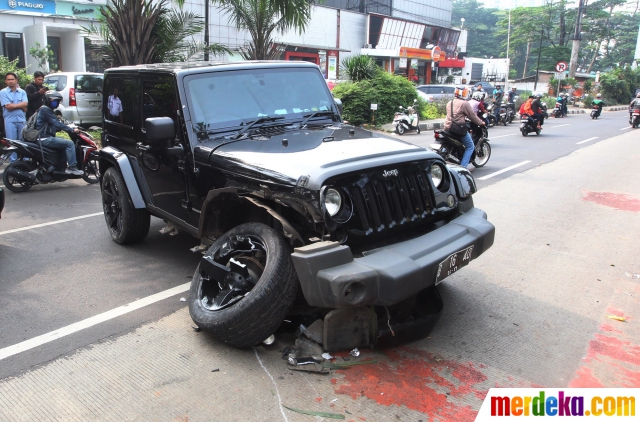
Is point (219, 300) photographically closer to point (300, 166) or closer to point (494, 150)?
point (300, 166)

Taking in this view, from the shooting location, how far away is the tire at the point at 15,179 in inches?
352

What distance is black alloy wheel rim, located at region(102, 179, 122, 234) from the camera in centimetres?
598

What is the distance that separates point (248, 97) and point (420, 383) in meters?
2.84

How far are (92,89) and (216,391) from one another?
45.1 feet

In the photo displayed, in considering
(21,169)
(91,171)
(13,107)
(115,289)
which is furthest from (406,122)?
(115,289)

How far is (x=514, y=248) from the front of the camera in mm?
6238

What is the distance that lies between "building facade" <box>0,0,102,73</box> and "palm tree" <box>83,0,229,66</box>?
408 inches

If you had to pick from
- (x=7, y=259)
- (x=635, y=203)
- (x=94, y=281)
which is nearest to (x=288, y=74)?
(x=94, y=281)

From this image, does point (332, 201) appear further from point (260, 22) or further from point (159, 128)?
point (260, 22)

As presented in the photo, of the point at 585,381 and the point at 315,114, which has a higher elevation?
the point at 315,114

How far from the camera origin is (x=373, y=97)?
817 inches

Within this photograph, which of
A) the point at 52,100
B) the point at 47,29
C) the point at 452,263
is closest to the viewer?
the point at 452,263

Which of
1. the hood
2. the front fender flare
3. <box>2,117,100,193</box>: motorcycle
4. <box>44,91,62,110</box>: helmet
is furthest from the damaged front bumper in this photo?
<box>44,91,62,110</box>: helmet

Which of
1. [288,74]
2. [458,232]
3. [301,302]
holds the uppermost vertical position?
[288,74]
